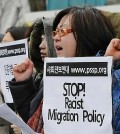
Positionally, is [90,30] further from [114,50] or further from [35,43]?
[35,43]

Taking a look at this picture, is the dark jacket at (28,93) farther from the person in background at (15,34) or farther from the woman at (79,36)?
the person in background at (15,34)

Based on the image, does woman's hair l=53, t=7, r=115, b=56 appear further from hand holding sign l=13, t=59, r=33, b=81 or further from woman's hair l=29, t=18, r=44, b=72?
woman's hair l=29, t=18, r=44, b=72

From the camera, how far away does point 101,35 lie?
2645 millimetres

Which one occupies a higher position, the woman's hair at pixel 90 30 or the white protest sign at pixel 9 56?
the woman's hair at pixel 90 30

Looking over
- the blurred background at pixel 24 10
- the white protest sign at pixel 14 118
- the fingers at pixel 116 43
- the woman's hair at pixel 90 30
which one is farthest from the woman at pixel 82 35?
the blurred background at pixel 24 10

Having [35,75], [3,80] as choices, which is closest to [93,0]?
[3,80]

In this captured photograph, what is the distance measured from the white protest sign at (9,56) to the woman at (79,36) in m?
0.96

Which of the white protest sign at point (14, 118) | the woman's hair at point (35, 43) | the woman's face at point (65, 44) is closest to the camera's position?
the white protest sign at point (14, 118)

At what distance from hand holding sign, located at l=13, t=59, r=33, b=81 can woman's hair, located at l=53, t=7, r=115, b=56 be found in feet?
0.99

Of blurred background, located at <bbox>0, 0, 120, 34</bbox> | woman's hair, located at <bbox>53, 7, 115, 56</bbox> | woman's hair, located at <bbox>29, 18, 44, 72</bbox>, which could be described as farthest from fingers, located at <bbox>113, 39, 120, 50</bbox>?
blurred background, located at <bbox>0, 0, 120, 34</bbox>

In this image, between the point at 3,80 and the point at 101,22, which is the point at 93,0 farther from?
the point at 101,22

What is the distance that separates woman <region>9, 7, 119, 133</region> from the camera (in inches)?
103

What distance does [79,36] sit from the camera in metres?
2.61

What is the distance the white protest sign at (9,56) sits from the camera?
3.67 m
